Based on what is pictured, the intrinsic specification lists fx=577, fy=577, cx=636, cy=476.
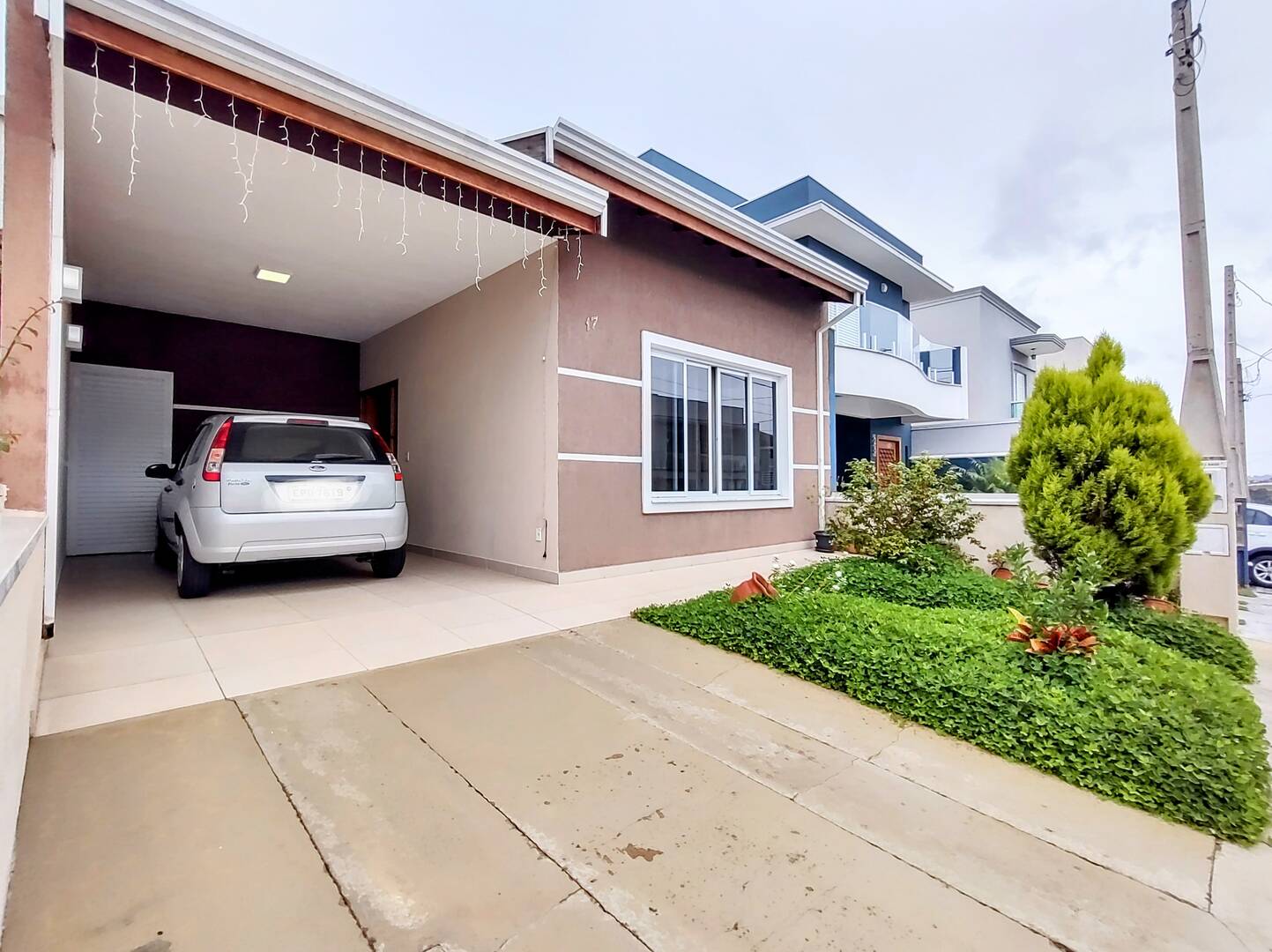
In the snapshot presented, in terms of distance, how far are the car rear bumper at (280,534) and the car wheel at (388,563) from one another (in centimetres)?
40

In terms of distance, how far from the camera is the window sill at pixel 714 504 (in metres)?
6.37

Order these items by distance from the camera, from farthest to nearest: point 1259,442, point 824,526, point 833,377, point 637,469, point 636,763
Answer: point 1259,442 → point 833,377 → point 824,526 → point 637,469 → point 636,763

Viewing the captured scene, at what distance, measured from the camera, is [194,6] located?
10.1 feet

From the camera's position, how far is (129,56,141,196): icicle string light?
3.16 m

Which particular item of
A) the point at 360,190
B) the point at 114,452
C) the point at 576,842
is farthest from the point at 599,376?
the point at 114,452

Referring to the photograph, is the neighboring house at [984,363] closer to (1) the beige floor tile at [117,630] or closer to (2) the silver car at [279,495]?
(2) the silver car at [279,495]

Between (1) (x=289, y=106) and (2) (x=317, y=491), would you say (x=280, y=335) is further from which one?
(1) (x=289, y=106)

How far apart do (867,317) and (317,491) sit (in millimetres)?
10573

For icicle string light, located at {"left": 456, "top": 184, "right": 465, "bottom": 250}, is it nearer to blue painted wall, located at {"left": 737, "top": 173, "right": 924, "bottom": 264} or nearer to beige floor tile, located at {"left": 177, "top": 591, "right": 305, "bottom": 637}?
beige floor tile, located at {"left": 177, "top": 591, "right": 305, "bottom": 637}

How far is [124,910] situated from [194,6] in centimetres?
410

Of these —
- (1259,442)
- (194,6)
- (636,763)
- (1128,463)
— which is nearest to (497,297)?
(194,6)

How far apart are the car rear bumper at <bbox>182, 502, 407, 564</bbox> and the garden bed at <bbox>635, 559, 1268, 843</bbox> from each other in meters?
2.84

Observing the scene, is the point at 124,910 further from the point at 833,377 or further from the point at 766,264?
the point at 833,377

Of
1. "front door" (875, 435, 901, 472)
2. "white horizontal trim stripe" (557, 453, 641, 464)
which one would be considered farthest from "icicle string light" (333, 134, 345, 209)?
"front door" (875, 435, 901, 472)
